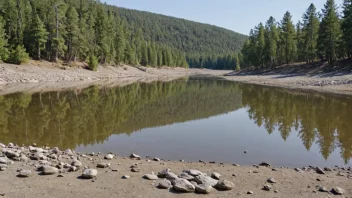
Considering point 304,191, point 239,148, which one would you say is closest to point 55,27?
point 239,148

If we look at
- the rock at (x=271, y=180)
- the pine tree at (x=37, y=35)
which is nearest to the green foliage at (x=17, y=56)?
the pine tree at (x=37, y=35)

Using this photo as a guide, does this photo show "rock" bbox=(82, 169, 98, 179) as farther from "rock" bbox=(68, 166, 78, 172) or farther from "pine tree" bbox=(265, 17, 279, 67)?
"pine tree" bbox=(265, 17, 279, 67)

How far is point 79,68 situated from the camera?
75500 millimetres

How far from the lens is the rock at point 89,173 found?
950cm

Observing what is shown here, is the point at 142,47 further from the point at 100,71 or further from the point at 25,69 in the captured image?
the point at 25,69

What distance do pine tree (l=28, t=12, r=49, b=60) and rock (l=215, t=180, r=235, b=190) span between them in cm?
7046

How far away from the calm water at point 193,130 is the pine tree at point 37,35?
4465 centimetres

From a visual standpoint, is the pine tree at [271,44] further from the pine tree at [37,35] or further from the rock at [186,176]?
the rock at [186,176]

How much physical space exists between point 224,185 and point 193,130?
11136 mm

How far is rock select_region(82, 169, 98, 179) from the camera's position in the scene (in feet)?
31.2

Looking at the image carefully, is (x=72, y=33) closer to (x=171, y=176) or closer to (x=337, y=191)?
(x=171, y=176)

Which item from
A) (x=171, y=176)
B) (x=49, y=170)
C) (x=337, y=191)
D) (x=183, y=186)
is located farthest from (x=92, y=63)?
(x=337, y=191)

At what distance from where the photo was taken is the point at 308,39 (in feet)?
262

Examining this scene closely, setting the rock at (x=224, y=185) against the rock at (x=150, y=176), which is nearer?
the rock at (x=224, y=185)
